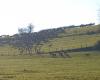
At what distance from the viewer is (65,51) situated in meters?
148

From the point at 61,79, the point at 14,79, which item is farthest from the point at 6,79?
the point at 61,79

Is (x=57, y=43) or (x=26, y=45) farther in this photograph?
(x=26, y=45)

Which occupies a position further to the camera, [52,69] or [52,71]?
[52,69]

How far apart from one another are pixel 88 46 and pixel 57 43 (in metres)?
35.9

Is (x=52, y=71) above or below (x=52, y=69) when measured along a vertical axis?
above

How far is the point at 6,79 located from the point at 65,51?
316 feet

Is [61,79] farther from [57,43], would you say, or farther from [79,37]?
[79,37]

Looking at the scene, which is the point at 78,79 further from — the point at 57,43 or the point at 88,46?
the point at 57,43

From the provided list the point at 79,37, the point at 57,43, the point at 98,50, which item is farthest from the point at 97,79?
the point at 79,37

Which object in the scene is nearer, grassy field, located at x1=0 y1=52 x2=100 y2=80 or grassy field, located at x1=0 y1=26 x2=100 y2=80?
grassy field, located at x1=0 y1=52 x2=100 y2=80

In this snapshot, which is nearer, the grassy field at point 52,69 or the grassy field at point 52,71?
the grassy field at point 52,71

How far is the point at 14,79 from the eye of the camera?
2052 inches

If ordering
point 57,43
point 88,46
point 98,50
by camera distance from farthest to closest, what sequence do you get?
point 57,43 → point 88,46 → point 98,50

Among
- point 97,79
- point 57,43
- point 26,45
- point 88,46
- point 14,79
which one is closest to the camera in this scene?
point 97,79
